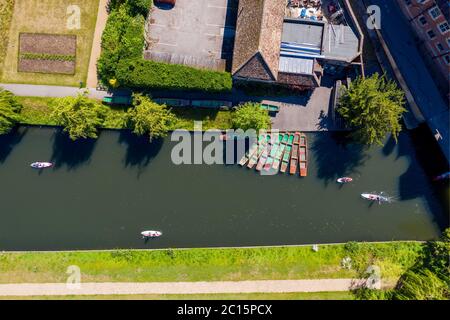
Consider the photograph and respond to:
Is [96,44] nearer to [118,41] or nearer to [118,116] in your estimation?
[118,41]

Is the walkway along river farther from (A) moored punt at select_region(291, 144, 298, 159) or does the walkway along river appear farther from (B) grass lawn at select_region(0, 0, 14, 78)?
(B) grass lawn at select_region(0, 0, 14, 78)

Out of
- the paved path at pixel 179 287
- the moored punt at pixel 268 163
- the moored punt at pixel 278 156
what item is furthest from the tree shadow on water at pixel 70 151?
the moored punt at pixel 278 156

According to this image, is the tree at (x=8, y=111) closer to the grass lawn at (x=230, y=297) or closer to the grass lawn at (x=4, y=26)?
the grass lawn at (x=4, y=26)

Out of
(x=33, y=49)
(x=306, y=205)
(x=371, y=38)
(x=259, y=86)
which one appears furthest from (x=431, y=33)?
(x=33, y=49)

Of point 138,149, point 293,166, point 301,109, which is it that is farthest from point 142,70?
point 293,166

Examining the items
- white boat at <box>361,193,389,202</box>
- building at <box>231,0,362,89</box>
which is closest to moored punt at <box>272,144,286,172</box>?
building at <box>231,0,362,89</box>
